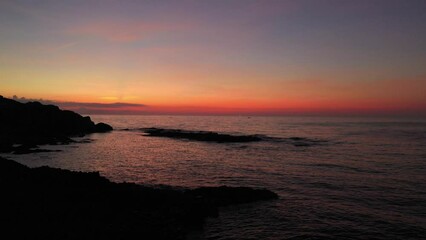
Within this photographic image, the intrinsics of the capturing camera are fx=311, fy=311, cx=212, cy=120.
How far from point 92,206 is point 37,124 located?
290ft

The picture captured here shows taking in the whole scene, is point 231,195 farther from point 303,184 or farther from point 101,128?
point 101,128

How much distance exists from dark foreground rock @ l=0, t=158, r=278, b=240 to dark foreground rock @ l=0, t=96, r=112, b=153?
5435 cm

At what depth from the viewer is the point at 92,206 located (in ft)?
62.1

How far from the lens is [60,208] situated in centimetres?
1784

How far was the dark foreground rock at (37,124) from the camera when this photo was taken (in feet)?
254

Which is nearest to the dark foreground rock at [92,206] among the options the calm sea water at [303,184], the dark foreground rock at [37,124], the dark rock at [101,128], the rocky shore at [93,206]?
the rocky shore at [93,206]

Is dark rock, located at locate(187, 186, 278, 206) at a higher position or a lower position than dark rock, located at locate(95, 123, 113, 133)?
lower

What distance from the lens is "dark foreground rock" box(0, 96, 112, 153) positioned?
7744cm

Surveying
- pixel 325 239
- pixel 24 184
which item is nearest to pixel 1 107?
pixel 24 184

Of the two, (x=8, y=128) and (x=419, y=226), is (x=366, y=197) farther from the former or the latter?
(x=8, y=128)

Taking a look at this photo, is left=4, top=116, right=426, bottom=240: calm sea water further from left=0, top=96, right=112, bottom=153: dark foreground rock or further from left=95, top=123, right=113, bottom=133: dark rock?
left=95, top=123, right=113, bottom=133: dark rock

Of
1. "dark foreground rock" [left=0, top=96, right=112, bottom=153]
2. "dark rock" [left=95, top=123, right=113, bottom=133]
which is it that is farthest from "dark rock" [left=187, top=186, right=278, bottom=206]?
"dark rock" [left=95, top=123, right=113, bottom=133]

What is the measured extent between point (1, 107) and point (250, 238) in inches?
4030

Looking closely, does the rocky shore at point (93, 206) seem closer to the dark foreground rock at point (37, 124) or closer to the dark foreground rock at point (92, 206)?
the dark foreground rock at point (92, 206)
